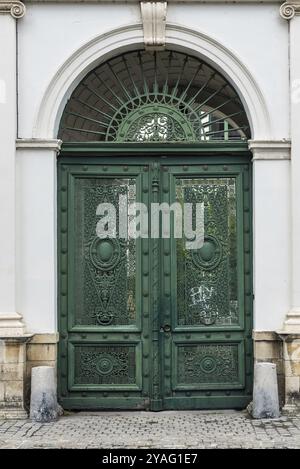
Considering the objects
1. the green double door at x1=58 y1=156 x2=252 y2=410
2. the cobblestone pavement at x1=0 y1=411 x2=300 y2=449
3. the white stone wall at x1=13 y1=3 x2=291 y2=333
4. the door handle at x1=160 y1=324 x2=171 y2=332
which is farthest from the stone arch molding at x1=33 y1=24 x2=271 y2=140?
the cobblestone pavement at x1=0 y1=411 x2=300 y2=449

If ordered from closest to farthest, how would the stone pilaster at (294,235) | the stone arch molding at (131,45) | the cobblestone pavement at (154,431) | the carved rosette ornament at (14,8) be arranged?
the cobblestone pavement at (154,431)
the stone pilaster at (294,235)
the carved rosette ornament at (14,8)
the stone arch molding at (131,45)

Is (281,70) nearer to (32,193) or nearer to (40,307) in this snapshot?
(32,193)

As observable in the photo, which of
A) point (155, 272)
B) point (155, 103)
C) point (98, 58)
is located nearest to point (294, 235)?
point (155, 272)

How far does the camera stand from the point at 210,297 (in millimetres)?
8547

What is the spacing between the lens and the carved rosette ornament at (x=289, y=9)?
325 inches

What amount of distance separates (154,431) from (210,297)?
177 centimetres

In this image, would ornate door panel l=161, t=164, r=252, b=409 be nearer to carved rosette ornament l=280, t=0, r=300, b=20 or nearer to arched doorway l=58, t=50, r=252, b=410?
arched doorway l=58, t=50, r=252, b=410

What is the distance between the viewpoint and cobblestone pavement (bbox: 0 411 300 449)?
7031mm

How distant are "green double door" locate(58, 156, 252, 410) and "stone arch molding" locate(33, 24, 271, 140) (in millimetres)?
495

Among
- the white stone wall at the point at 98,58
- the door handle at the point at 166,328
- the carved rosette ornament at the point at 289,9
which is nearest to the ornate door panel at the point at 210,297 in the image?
the door handle at the point at 166,328

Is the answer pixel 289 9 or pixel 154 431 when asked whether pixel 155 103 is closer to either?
pixel 289 9

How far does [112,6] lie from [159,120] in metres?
1.39

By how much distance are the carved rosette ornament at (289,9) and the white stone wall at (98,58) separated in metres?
0.09

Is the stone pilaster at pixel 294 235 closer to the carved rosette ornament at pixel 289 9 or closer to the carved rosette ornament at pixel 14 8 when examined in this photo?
the carved rosette ornament at pixel 289 9
